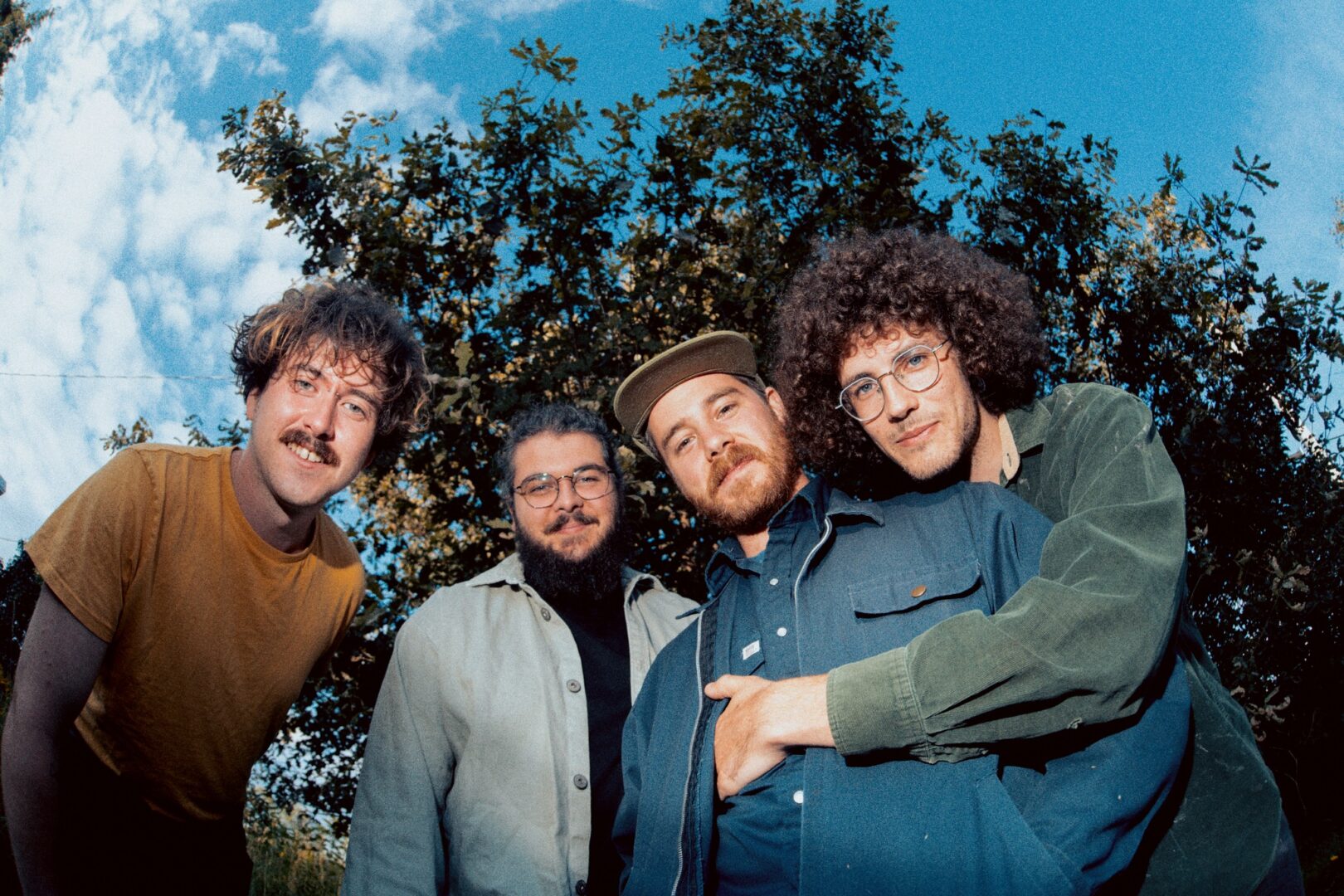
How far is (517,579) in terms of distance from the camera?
11.2ft

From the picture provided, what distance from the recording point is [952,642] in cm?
169

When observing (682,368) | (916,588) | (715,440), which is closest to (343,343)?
(682,368)

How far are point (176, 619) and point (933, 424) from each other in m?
2.19

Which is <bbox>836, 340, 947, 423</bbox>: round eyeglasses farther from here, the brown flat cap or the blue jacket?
the brown flat cap

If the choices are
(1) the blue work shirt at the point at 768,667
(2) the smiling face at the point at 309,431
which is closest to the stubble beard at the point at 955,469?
(1) the blue work shirt at the point at 768,667

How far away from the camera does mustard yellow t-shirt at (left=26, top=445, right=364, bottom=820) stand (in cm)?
259

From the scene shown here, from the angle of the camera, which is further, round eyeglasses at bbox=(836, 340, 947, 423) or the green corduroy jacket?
round eyeglasses at bbox=(836, 340, 947, 423)

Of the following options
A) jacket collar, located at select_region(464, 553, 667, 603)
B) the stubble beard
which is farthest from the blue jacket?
jacket collar, located at select_region(464, 553, 667, 603)

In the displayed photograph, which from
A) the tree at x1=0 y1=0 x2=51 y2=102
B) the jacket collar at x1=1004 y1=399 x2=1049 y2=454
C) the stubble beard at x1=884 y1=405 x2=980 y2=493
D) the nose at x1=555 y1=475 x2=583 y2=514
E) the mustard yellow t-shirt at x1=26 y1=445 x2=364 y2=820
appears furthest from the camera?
the tree at x1=0 y1=0 x2=51 y2=102

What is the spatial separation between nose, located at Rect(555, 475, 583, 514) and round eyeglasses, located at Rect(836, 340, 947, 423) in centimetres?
128

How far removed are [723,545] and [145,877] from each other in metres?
1.91

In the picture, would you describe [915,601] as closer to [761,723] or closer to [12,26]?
[761,723]

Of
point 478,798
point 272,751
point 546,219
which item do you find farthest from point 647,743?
point 272,751

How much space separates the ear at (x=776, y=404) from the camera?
3.16 m
